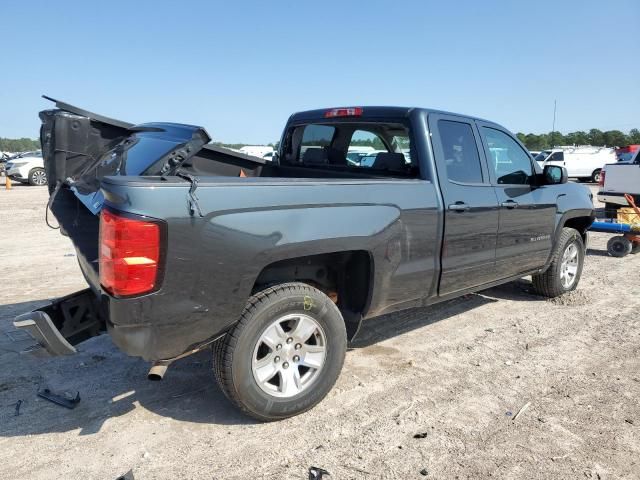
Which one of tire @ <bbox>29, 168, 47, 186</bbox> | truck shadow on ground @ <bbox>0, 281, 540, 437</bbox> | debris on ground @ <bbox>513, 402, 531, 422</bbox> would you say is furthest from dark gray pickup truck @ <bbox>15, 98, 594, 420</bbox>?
tire @ <bbox>29, 168, 47, 186</bbox>

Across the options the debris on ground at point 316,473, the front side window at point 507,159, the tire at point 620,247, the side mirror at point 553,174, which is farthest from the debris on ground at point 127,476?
the tire at point 620,247

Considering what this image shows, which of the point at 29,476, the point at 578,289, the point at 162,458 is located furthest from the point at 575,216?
the point at 29,476

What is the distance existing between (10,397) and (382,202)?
2.81 m

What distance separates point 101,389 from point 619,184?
1092cm

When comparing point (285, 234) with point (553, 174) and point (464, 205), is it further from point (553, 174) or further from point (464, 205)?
point (553, 174)

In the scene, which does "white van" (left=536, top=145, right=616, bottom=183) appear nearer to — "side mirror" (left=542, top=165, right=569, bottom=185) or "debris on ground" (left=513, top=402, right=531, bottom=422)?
"side mirror" (left=542, top=165, right=569, bottom=185)

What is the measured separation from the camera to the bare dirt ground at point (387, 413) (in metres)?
2.68

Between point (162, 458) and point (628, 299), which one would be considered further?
point (628, 299)

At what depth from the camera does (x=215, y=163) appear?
5391 mm

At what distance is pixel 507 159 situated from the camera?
4766 mm

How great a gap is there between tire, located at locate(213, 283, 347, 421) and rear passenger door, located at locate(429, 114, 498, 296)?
1.22 metres

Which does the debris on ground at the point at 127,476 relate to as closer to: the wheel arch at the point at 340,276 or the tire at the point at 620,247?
the wheel arch at the point at 340,276

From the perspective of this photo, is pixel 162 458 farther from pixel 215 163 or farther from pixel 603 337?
pixel 603 337

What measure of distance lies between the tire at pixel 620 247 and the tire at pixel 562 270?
2558 mm
